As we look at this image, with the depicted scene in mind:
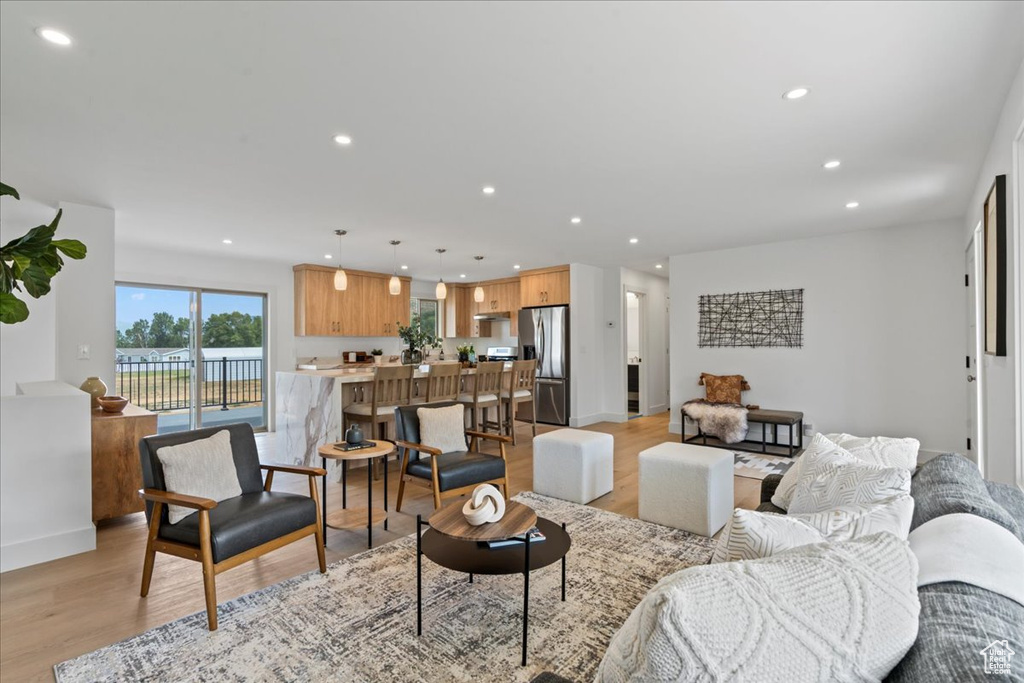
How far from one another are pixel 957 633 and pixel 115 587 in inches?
139

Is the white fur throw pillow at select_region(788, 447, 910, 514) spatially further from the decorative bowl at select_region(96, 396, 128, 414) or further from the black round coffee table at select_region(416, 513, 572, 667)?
the decorative bowl at select_region(96, 396, 128, 414)

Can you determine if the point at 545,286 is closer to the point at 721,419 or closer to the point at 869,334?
the point at 721,419

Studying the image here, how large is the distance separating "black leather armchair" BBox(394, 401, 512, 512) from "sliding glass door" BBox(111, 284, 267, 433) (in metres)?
4.36

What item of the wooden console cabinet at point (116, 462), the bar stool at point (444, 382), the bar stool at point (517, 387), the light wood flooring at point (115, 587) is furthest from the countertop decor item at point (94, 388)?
the bar stool at point (517, 387)

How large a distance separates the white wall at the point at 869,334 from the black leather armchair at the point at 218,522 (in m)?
5.59

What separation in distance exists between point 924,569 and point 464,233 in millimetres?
4788

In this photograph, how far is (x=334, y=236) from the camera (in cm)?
545

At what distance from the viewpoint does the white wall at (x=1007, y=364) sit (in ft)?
7.61

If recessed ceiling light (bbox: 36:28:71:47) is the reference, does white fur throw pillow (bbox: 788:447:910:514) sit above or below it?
below

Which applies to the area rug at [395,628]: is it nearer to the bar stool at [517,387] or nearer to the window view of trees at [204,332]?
the bar stool at [517,387]

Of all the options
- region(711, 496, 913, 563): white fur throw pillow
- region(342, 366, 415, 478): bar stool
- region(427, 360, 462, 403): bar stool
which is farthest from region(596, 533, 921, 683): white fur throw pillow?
region(427, 360, 462, 403): bar stool

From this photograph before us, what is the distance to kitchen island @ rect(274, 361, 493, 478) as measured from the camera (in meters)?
4.68

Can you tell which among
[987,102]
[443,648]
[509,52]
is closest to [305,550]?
[443,648]

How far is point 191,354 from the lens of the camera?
6555 mm
